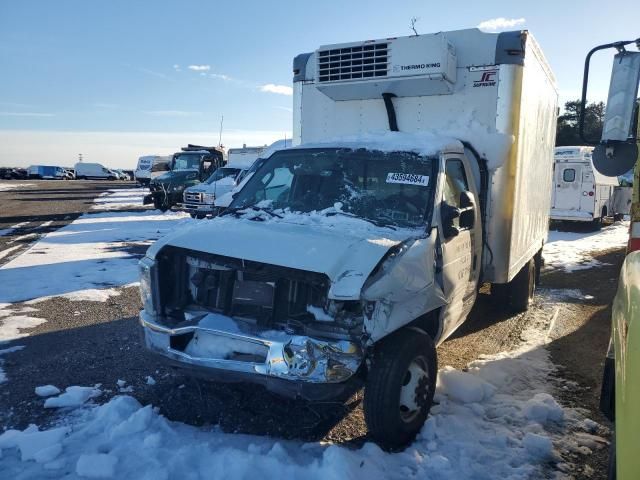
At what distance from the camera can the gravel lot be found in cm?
394

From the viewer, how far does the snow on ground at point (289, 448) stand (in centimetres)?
319

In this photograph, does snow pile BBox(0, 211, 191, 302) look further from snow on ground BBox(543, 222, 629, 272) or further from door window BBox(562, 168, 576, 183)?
door window BBox(562, 168, 576, 183)

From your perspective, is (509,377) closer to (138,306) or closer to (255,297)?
(255,297)

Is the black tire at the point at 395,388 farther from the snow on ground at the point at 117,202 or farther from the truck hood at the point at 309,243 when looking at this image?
the snow on ground at the point at 117,202

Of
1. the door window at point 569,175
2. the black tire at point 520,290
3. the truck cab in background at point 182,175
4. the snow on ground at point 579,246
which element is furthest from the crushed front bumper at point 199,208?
the black tire at point 520,290

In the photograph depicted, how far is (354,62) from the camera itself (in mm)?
5781

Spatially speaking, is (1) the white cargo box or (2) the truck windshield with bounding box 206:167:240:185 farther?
(2) the truck windshield with bounding box 206:167:240:185

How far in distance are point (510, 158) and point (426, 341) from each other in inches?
104

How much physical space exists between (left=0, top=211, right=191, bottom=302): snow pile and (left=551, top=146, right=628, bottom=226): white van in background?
12.7 metres

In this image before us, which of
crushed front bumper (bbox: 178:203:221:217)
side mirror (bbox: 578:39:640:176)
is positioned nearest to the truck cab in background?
crushed front bumper (bbox: 178:203:221:217)

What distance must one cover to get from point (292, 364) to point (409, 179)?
195 centimetres

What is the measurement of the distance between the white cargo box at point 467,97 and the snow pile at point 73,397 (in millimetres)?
3134

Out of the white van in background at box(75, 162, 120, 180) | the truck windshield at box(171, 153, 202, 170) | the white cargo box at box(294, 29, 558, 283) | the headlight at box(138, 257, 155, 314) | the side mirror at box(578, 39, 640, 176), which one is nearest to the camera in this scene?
the side mirror at box(578, 39, 640, 176)

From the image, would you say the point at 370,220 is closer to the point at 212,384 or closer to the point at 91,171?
the point at 212,384
